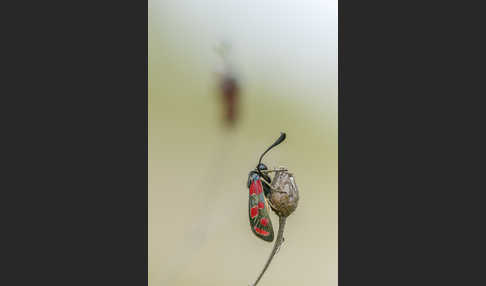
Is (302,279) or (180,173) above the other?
(180,173)

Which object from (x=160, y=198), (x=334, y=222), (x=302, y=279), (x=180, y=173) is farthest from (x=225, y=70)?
(x=302, y=279)

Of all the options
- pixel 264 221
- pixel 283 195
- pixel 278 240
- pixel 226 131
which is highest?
pixel 226 131

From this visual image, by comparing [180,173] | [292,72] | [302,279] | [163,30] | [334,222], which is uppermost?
[163,30]

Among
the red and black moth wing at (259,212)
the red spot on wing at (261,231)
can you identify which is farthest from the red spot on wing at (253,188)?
the red spot on wing at (261,231)

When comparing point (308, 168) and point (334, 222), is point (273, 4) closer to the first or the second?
point (308, 168)

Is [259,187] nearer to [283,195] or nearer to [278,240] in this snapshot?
[283,195]

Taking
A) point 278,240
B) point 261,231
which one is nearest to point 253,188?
point 261,231

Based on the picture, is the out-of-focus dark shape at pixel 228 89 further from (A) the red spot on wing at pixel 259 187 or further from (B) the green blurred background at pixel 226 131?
(A) the red spot on wing at pixel 259 187
